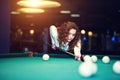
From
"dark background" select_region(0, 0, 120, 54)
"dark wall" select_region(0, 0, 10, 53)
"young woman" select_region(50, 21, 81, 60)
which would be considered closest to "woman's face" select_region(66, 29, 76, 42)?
"young woman" select_region(50, 21, 81, 60)

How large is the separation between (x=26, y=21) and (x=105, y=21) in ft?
17.1

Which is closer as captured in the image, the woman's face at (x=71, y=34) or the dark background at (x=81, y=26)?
the woman's face at (x=71, y=34)

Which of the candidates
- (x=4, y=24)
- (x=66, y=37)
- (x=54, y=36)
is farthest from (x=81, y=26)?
(x=54, y=36)

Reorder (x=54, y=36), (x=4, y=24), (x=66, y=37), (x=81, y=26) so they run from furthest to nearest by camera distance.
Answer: (x=81, y=26), (x=4, y=24), (x=66, y=37), (x=54, y=36)

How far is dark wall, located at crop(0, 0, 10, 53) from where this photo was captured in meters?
7.90

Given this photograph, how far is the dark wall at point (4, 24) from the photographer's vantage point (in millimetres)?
7902

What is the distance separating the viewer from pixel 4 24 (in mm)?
7977

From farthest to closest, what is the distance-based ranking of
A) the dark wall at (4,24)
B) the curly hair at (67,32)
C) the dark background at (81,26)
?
the dark background at (81,26), the dark wall at (4,24), the curly hair at (67,32)

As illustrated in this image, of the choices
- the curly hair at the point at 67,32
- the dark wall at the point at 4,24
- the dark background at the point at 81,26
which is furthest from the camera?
the dark background at the point at 81,26

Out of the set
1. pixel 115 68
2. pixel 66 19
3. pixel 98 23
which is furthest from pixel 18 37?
pixel 115 68

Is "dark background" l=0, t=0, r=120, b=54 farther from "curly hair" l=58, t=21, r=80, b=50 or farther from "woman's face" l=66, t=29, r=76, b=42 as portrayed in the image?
"woman's face" l=66, t=29, r=76, b=42

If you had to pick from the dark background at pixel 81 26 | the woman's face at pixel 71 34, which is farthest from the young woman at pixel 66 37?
the dark background at pixel 81 26

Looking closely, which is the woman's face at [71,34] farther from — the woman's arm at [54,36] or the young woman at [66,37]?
the woman's arm at [54,36]

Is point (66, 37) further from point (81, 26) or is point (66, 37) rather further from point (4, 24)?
point (81, 26)
